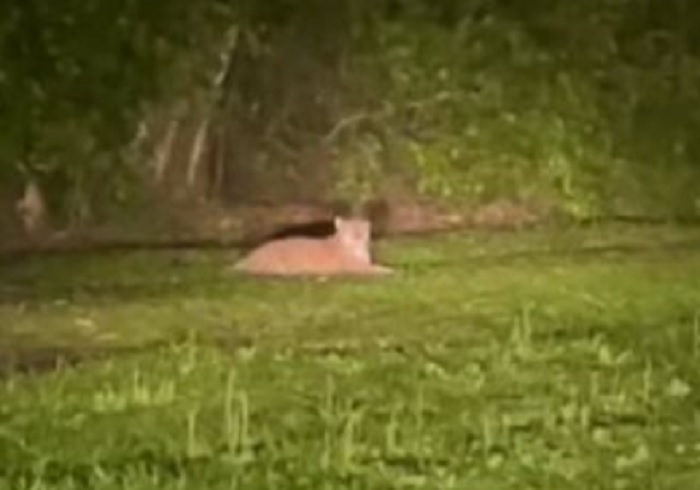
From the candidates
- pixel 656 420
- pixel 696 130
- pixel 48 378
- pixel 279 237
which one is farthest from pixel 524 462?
pixel 696 130

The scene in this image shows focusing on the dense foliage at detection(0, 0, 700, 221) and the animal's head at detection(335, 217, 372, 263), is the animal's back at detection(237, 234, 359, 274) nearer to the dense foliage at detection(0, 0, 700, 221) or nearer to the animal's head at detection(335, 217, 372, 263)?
the animal's head at detection(335, 217, 372, 263)

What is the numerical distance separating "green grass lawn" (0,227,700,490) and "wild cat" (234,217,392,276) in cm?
6

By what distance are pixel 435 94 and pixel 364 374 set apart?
4.81 feet

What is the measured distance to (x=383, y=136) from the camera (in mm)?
4383

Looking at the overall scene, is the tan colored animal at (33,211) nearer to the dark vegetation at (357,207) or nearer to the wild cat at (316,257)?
the dark vegetation at (357,207)

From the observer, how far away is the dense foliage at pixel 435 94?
4.19 m

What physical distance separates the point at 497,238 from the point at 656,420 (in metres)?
1.53

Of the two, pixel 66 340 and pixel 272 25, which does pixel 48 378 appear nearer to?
pixel 66 340

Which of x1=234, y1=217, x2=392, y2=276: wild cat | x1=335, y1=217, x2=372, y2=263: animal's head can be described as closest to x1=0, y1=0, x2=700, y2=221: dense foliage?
x1=335, y1=217, x2=372, y2=263: animal's head

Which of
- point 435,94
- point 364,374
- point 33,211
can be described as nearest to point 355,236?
point 435,94

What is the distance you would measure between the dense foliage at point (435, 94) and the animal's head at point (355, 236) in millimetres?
244

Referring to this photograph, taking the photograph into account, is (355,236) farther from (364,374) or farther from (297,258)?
(364,374)

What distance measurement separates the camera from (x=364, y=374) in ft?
9.84

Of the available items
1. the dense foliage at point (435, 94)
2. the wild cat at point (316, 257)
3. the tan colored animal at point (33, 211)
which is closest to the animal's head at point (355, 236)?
the wild cat at point (316, 257)
